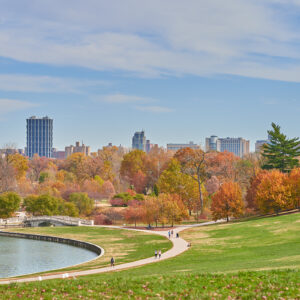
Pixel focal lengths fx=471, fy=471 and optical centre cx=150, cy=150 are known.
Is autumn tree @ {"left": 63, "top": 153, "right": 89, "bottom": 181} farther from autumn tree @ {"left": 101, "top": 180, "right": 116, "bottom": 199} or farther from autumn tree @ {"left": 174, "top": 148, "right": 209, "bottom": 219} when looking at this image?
autumn tree @ {"left": 174, "top": 148, "right": 209, "bottom": 219}

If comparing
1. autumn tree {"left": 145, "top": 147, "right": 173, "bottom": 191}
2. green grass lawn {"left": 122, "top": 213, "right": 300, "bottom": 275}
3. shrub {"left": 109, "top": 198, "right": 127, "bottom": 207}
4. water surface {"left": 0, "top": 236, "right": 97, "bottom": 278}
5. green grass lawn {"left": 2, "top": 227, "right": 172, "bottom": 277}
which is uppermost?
autumn tree {"left": 145, "top": 147, "right": 173, "bottom": 191}

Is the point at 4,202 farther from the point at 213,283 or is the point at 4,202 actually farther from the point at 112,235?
the point at 213,283

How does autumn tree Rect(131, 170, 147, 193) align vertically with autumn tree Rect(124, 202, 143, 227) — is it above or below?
above

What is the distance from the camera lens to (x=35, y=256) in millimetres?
60000

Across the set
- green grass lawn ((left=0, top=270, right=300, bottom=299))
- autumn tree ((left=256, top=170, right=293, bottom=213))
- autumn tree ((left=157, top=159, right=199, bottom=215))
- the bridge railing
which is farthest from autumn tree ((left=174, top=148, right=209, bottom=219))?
green grass lawn ((left=0, top=270, right=300, bottom=299))

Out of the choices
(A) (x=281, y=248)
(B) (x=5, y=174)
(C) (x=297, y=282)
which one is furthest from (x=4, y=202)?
(C) (x=297, y=282)

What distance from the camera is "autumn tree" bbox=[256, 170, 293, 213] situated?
244 feet

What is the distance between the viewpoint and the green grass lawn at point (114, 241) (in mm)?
51125

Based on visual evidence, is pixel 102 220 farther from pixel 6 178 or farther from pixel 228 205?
pixel 6 178

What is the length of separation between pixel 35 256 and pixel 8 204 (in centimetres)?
3546

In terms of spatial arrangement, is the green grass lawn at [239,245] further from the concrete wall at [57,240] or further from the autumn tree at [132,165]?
the autumn tree at [132,165]

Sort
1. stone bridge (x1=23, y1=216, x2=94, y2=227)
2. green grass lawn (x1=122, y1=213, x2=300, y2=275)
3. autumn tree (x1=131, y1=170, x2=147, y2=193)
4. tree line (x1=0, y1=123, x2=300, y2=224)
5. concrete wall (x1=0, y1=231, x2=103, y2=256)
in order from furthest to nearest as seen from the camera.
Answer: autumn tree (x1=131, y1=170, x2=147, y2=193) → stone bridge (x1=23, y1=216, x2=94, y2=227) → tree line (x1=0, y1=123, x2=300, y2=224) → concrete wall (x1=0, y1=231, x2=103, y2=256) → green grass lawn (x1=122, y1=213, x2=300, y2=275)

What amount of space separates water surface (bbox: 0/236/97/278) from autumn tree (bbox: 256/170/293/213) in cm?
2975

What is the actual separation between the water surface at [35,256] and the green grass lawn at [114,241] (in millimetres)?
3303
